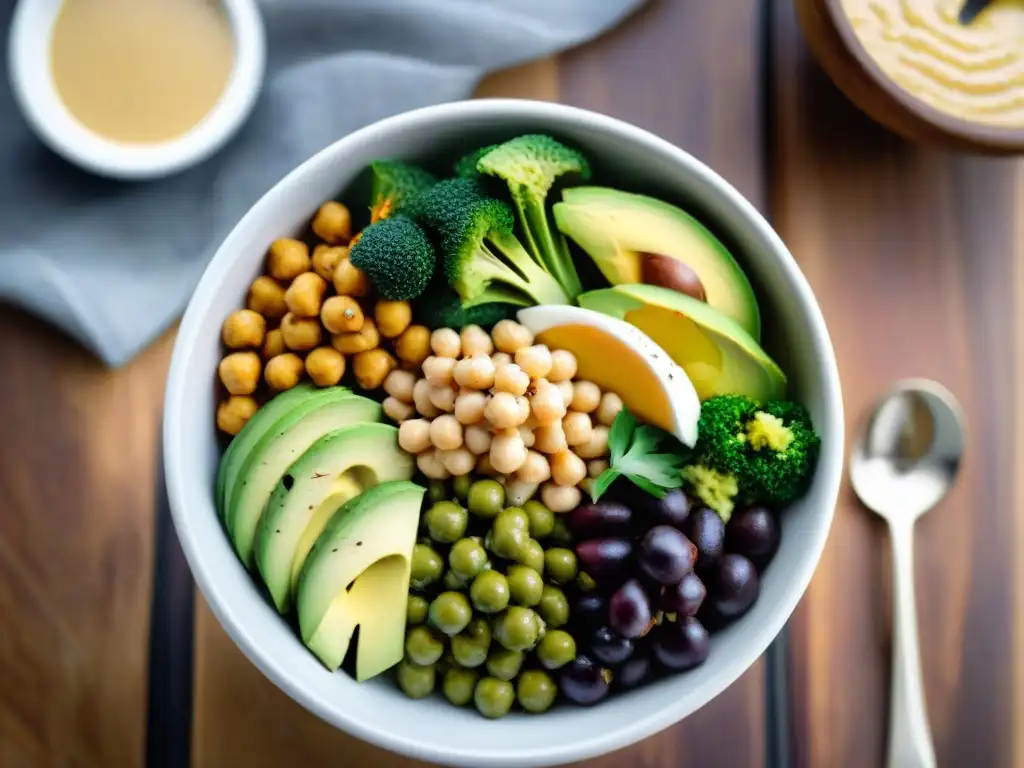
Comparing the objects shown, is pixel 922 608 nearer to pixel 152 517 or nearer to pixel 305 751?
pixel 305 751

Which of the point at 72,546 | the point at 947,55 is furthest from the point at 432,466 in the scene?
the point at 947,55

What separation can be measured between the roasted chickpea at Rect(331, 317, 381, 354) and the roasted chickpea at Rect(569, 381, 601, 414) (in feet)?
0.67

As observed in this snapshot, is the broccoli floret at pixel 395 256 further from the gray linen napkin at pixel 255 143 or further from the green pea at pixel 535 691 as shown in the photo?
the green pea at pixel 535 691

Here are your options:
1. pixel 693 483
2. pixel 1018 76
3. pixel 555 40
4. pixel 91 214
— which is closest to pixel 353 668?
pixel 693 483

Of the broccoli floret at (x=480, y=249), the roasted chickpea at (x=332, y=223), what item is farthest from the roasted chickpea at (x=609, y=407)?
the roasted chickpea at (x=332, y=223)

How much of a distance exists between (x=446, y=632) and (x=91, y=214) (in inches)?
25.4

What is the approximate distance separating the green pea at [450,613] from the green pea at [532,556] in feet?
0.22

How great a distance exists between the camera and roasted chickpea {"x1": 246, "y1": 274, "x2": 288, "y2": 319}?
0.92 metres

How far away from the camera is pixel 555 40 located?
105cm

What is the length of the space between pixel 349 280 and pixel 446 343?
0.11 m

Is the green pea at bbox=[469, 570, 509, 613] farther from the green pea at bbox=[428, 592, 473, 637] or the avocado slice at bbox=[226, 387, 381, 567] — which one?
the avocado slice at bbox=[226, 387, 381, 567]

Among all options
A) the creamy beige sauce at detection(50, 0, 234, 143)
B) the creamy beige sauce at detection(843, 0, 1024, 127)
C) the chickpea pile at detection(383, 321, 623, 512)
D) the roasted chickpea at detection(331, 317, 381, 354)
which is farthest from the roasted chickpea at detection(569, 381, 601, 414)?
the creamy beige sauce at detection(50, 0, 234, 143)

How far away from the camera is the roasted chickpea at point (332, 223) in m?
0.92

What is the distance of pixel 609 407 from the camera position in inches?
36.0
